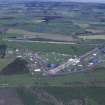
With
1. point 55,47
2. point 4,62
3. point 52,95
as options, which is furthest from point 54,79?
point 55,47

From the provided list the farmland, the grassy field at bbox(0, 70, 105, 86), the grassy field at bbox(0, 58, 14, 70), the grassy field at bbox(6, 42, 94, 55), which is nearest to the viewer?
the farmland

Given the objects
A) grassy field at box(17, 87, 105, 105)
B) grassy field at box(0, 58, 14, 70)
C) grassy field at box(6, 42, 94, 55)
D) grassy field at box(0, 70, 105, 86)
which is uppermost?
grassy field at box(17, 87, 105, 105)

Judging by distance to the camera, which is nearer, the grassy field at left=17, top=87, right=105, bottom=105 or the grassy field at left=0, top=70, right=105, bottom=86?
the grassy field at left=17, top=87, right=105, bottom=105

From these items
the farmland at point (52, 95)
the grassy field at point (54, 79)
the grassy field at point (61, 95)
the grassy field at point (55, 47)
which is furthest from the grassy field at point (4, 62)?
the grassy field at point (61, 95)

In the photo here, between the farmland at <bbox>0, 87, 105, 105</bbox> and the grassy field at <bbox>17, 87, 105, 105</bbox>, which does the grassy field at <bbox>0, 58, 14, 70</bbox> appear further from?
the grassy field at <bbox>17, 87, 105, 105</bbox>

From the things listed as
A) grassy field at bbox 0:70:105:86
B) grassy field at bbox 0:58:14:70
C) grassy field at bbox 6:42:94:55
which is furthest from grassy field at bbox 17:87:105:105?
grassy field at bbox 6:42:94:55

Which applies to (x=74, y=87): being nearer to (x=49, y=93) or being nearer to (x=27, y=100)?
(x=49, y=93)

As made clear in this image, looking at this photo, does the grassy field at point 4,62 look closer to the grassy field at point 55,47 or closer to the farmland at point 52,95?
the grassy field at point 55,47

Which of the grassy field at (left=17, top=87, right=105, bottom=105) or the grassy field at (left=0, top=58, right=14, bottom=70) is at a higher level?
the grassy field at (left=17, top=87, right=105, bottom=105)

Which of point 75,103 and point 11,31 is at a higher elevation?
point 75,103

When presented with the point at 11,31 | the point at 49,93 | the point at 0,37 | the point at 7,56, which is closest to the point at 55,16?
the point at 11,31

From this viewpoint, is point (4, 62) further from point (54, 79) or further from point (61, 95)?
point (61, 95)
